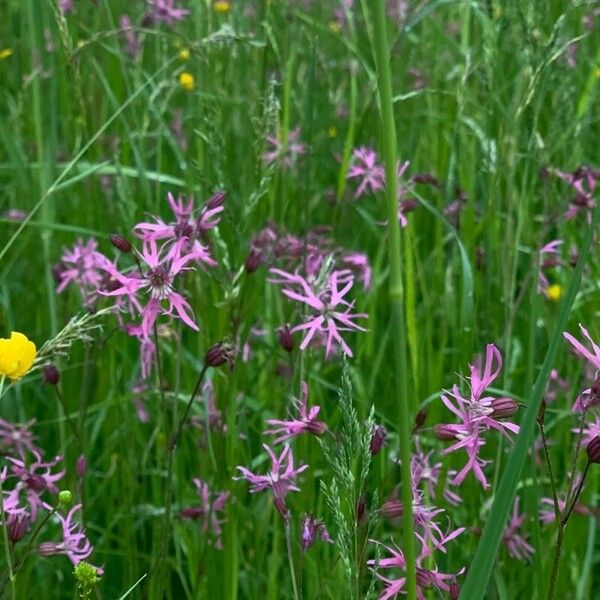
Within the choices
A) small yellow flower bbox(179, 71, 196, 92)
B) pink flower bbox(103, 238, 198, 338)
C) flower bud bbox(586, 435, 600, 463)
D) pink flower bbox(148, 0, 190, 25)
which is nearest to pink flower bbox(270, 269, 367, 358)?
pink flower bbox(103, 238, 198, 338)

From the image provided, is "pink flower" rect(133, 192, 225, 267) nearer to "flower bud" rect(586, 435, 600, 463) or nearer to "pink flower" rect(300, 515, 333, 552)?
"pink flower" rect(300, 515, 333, 552)

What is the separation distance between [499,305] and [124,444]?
74 cm

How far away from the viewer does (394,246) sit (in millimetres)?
729

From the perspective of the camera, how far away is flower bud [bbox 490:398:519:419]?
0.98 m

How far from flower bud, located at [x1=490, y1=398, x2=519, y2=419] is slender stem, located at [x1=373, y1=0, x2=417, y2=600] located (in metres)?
0.26

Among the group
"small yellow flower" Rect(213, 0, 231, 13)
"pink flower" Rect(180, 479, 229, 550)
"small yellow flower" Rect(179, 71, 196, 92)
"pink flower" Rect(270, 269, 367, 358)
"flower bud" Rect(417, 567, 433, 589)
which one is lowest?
"pink flower" Rect(180, 479, 229, 550)

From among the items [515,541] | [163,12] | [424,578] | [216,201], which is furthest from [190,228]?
[163,12]

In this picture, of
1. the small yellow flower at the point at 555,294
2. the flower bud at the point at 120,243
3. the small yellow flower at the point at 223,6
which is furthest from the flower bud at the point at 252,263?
the small yellow flower at the point at 223,6

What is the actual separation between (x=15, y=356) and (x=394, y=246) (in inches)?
20.2

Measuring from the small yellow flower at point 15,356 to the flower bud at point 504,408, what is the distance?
48 cm

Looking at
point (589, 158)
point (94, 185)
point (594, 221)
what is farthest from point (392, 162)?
point (589, 158)

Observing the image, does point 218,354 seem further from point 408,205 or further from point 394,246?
point 408,205

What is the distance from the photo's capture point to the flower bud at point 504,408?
981 mm

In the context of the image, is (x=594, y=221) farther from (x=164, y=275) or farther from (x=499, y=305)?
(x=499, y=305)
